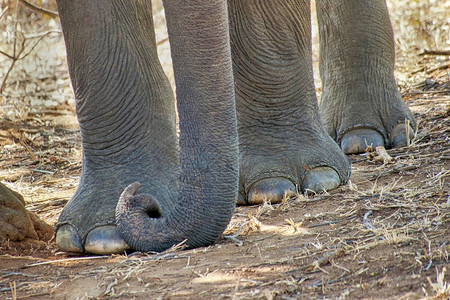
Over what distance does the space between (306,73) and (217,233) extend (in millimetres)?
1152

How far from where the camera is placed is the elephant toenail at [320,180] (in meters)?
2.83

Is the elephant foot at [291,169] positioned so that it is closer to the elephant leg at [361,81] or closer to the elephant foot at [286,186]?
the elephant foot at [286,186]

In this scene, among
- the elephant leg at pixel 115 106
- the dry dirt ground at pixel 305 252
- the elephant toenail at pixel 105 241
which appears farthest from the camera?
the elephant leg at pixel 115 106

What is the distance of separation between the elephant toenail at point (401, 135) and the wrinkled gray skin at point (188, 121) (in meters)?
0.65

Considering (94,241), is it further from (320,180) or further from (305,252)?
(320,180)

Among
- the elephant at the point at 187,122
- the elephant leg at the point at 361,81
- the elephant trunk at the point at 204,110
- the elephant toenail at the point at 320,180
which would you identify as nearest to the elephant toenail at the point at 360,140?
the elephant leg at the point at 361,81

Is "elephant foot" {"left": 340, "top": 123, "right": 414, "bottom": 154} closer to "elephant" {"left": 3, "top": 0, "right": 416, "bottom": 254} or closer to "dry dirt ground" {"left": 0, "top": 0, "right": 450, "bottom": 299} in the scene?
"dry dirt ground" {"left": 0, "top": 0, "right": 450, "bottom": 299}

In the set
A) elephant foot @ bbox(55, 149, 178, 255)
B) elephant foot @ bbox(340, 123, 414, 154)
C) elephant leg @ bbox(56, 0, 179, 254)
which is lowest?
elephant foot @ bbox(340, 123, 414, 154)

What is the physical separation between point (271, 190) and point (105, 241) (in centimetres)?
70

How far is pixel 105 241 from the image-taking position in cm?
239

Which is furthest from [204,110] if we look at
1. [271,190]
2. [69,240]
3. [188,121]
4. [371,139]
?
[371,139]

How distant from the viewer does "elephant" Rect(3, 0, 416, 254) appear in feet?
6.27

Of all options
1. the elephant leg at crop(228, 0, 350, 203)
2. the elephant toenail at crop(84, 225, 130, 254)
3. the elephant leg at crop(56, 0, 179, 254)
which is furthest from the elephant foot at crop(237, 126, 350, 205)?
the elephant toenail at crop(84, 225, 130, 254)

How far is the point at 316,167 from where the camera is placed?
2.88 metres
